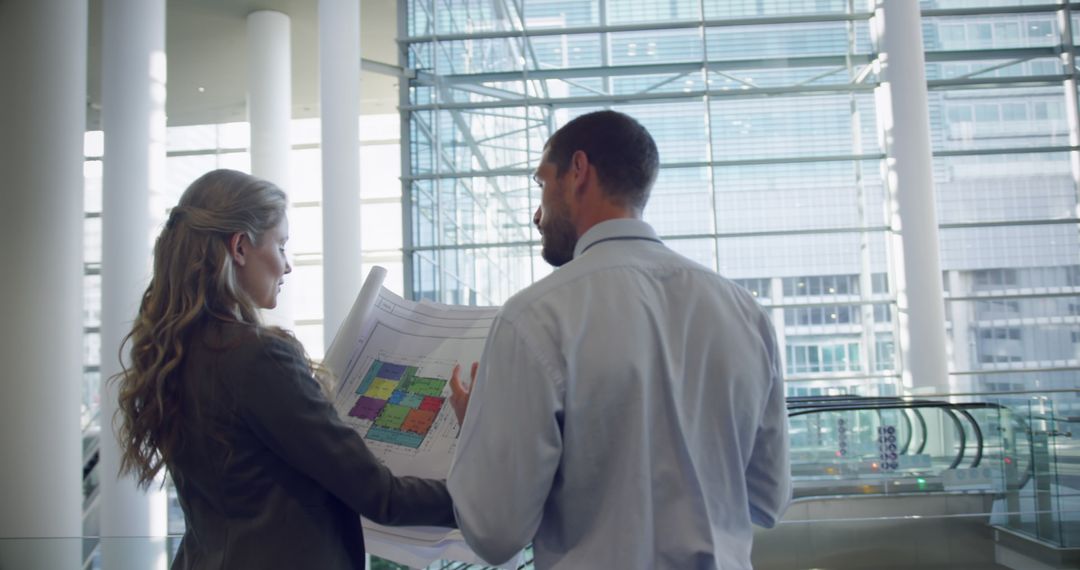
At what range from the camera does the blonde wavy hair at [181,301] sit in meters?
1.89

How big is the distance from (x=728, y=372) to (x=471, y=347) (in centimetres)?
70

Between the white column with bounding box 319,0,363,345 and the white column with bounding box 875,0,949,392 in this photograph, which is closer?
the white column with bounding box 319,0,363,345

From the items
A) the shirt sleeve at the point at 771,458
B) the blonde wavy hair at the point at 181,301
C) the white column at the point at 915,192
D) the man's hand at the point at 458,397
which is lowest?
the shirt sleeve at the point at 771,458

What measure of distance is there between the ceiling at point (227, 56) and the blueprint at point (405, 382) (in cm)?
1616

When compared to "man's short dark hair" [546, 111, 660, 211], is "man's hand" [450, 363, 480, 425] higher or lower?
lower

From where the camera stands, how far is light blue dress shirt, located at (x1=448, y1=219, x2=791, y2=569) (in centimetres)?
175

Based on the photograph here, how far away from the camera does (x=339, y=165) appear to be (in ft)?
47.1

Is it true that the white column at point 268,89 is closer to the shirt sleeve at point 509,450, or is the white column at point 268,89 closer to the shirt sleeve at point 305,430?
the shirt sleeve at point 305,430

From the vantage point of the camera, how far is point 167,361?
1.89 metres

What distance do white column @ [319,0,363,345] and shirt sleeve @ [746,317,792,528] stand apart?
41.0 feet

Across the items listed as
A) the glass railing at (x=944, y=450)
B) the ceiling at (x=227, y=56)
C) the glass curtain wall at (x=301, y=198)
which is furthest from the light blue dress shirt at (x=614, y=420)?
the glass curtain wall at (x=301, y=198)

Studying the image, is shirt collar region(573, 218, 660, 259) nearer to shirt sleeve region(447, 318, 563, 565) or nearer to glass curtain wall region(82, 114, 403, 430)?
shirt sleeve region(447, 318, 563, 565)

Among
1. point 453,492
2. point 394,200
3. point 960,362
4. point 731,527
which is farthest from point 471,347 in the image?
point 394,200

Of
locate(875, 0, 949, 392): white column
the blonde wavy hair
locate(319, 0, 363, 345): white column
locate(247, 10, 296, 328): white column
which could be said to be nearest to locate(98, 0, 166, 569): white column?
locate(319, 0, 363, 345): white column
